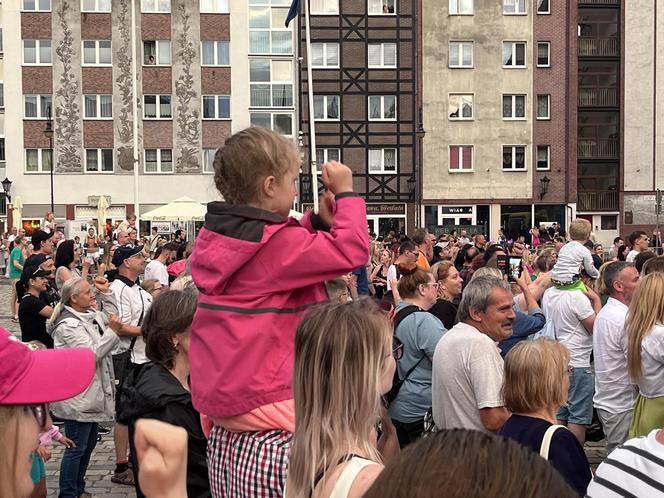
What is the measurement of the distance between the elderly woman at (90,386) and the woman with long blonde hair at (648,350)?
12.1 ft

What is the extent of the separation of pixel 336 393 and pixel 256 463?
0.52m

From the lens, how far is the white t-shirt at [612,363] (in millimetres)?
6094

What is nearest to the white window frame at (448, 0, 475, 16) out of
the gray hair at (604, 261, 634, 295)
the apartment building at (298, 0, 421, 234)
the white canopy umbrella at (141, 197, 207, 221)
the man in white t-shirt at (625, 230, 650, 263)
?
the apartment building at (298, 0, 421, 234)

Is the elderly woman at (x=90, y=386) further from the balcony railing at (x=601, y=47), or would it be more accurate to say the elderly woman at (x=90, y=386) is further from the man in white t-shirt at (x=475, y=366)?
the balcony railing at (x=601, y=47)

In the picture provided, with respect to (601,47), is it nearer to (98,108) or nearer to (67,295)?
(98,108)

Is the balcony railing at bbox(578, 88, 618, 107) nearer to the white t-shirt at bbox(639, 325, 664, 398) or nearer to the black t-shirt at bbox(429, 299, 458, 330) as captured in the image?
the black t-shirt at bbox(429, 299, 458, 330)

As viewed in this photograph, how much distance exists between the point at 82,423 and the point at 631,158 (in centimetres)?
4779

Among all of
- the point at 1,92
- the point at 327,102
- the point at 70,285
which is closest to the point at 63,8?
the point at 1,92

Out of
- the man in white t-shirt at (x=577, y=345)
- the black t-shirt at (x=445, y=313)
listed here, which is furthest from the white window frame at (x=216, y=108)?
the man in white t-shirt at (x=577, y=345)

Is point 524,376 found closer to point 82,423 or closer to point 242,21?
point 82,423

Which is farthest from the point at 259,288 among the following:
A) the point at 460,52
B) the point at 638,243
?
the point at 460,52

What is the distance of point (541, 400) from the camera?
380cm

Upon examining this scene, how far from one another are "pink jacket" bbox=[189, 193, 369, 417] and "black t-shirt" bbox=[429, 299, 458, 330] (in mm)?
4867

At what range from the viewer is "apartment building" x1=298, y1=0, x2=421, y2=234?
147ft
